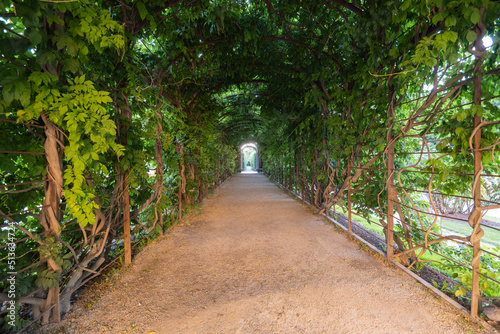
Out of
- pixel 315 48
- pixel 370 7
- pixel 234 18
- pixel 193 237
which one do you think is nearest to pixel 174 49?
pixel 234 18

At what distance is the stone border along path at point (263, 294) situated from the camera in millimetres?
1691

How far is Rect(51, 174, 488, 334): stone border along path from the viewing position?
5.55 ft

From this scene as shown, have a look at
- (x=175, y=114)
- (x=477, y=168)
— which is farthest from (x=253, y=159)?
(x=477, y=168)

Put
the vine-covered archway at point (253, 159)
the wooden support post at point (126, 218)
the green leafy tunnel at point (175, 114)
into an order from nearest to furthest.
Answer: the green leafy tunnel at point (175, 114)
the wooden support post at point (126, 218)
the vine-covered archway at point (253, 159)

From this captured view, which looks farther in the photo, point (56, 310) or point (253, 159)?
point (253, 159)

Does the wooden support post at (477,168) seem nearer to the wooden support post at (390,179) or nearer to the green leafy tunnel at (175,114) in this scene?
the green leafy tunnel at (175,114)

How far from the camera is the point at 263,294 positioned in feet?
6.87

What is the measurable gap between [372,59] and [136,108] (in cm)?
283

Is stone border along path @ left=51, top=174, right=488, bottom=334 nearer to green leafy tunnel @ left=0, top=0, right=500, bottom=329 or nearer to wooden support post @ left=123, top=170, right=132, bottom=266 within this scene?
wooden support post @ left=123, top=170, right=132, bottom=266

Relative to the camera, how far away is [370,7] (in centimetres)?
242

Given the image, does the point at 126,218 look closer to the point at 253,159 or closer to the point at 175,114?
the point at 175,114

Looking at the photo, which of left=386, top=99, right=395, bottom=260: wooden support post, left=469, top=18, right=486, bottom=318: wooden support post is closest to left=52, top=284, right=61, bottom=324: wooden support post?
left=469, top=18, right=486, bottom=318: wooden support post

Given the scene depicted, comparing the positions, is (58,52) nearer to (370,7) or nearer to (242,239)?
(370,7)

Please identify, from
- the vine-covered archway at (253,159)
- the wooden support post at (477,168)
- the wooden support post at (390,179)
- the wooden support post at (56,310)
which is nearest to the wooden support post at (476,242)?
the wooden support post at (477,168)
